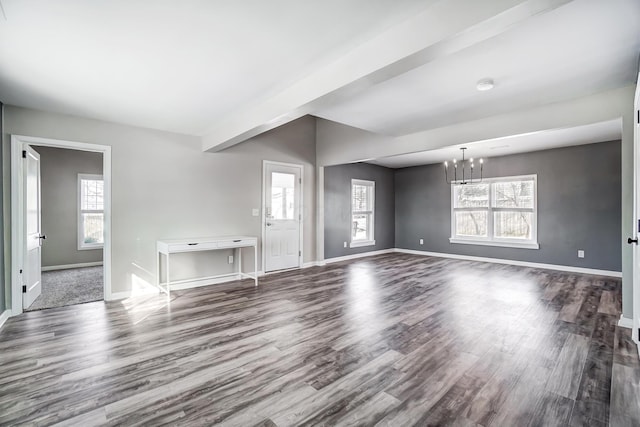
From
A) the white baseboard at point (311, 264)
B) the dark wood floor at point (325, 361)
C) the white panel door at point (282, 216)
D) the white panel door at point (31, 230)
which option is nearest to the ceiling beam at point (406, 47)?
the dark wood floor at point (325, 361)

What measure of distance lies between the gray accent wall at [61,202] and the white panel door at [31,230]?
2489 mm

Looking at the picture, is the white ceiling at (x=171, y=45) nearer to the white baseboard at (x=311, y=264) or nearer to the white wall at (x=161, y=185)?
the white wall at (x=161, y=185)

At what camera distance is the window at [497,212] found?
6.31 meters

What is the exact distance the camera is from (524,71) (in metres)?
2.64

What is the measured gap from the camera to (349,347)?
8.63 ft

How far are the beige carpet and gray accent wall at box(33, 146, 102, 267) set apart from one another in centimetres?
37

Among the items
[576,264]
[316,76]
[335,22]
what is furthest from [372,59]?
[576,264]

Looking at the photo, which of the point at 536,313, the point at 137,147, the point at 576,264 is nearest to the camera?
the point at 536,313

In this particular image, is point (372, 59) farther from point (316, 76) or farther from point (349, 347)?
point (349, 347)

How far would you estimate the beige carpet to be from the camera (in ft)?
13.0

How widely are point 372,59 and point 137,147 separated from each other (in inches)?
140

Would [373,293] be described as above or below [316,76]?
below

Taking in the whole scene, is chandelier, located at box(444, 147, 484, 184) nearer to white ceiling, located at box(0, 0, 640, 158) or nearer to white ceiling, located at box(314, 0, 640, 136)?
white ceiling, located at box(314, 0, 640, 136)

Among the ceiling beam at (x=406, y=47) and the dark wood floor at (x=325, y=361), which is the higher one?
the ceiling beam at (x=406, y=47)
